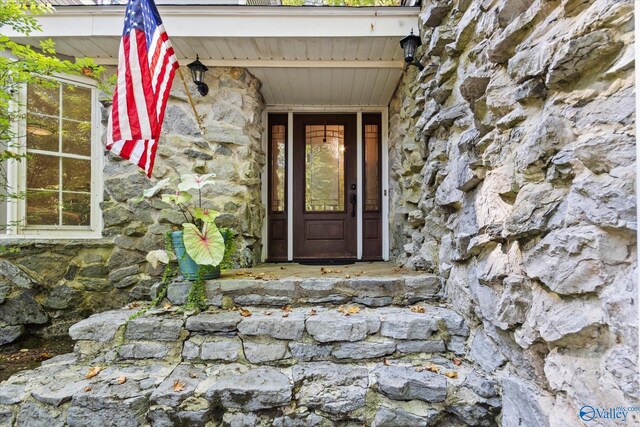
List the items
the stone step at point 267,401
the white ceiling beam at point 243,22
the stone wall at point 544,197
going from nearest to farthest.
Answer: the stone wall at point 544,197 → the stone step at point 267,401 → the white ceiling beam at point 243,22

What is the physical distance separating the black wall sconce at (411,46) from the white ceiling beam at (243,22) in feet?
0.45

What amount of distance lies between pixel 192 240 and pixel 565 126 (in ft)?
6.65

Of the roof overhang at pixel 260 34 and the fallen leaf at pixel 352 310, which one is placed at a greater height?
the roof overhang at pixel 260 34

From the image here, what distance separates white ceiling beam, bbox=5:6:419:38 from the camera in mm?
2383

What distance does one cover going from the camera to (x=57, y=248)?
2617 mm

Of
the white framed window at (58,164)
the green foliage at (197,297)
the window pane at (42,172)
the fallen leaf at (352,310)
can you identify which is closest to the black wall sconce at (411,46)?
the fallen leaf at (352,310)

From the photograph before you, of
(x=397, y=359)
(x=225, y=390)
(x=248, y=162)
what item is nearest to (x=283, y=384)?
(x=225, y=390)

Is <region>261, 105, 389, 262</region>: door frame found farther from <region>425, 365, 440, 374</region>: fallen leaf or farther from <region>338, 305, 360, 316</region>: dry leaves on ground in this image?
<region>425, 365, 440, 374</region>: fallen leaf

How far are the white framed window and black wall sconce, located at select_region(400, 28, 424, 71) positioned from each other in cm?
281

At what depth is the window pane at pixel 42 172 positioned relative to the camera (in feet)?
8.61

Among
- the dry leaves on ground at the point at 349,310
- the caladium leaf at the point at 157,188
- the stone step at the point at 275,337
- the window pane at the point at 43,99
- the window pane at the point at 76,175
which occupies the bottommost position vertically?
the stone step at the point at 275,337

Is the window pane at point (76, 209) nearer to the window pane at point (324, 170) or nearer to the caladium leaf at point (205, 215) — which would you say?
the caladium leaf at point (205, 215)

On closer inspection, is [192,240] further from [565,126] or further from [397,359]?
[565,126]

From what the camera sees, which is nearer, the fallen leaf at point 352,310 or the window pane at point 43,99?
the fallen leaf at point 352,310
